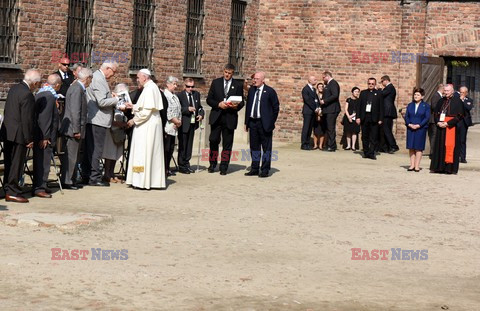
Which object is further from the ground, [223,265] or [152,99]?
[152,99]

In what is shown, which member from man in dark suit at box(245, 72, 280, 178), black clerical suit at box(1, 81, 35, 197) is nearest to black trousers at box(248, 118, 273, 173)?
man in dark suit at box(245, 72, 280, 178)

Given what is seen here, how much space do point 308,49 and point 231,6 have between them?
2.43 m

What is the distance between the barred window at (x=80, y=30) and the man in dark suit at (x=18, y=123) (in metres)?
6.60

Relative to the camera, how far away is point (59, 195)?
1359 cm

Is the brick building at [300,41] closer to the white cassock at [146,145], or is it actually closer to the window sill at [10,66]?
the window sill at [10,66]

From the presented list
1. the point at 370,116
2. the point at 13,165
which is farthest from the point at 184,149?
the point at 370,116

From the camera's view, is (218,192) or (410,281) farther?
(218,192)

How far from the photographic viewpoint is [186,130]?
57.8 ft

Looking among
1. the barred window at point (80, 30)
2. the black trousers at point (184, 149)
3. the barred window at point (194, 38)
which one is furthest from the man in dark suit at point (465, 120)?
the barred window at point (80, 30)

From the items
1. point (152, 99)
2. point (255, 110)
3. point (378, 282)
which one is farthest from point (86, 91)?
point (378, 282)

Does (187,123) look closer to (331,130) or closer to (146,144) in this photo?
(146,144)

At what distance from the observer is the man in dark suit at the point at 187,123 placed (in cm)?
1741

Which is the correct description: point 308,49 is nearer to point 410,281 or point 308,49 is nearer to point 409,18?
point 409,18

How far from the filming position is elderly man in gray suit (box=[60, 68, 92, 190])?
14047 mm
